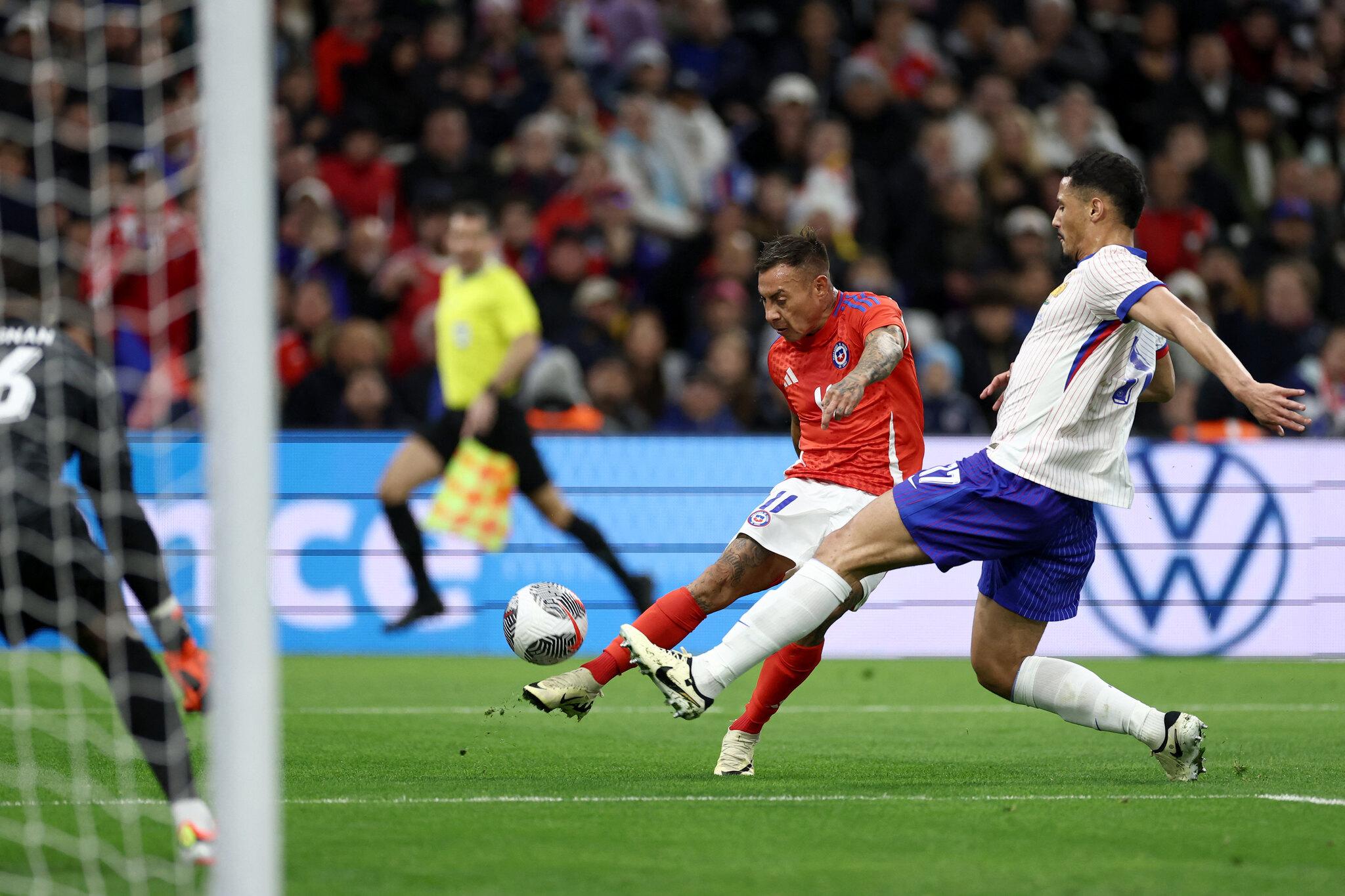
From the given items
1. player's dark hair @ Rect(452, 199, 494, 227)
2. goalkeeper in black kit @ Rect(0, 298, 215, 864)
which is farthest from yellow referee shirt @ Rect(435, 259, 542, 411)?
goalkeeper in black kit @ Rect(0, 298, 215, 864)

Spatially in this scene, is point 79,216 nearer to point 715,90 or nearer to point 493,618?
point 493,618

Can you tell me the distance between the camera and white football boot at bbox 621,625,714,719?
18.2ft

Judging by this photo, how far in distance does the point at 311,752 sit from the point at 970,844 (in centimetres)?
290

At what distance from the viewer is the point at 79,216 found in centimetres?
996

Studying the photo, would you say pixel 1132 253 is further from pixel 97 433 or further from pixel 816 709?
pixel 816 709

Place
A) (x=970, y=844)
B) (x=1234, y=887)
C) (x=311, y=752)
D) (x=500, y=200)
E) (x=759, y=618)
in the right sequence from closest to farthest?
(x=1234, y=887), (x=970, y=844), (x=759, y=618), (x=311, y=752), (x=500, y=200)

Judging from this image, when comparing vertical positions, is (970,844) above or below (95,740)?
above

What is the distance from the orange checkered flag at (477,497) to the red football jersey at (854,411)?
208 inches

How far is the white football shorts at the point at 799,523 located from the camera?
612 cm

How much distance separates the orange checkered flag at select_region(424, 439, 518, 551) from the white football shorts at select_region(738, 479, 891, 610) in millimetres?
5481

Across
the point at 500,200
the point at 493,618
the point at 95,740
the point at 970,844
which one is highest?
the point at 500,200

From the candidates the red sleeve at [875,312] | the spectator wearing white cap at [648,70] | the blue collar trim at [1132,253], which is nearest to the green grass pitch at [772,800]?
the red sleeve at [875,312]

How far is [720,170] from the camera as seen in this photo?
14.4 m

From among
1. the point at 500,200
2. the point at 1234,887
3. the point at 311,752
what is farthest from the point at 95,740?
the point at 500,200
